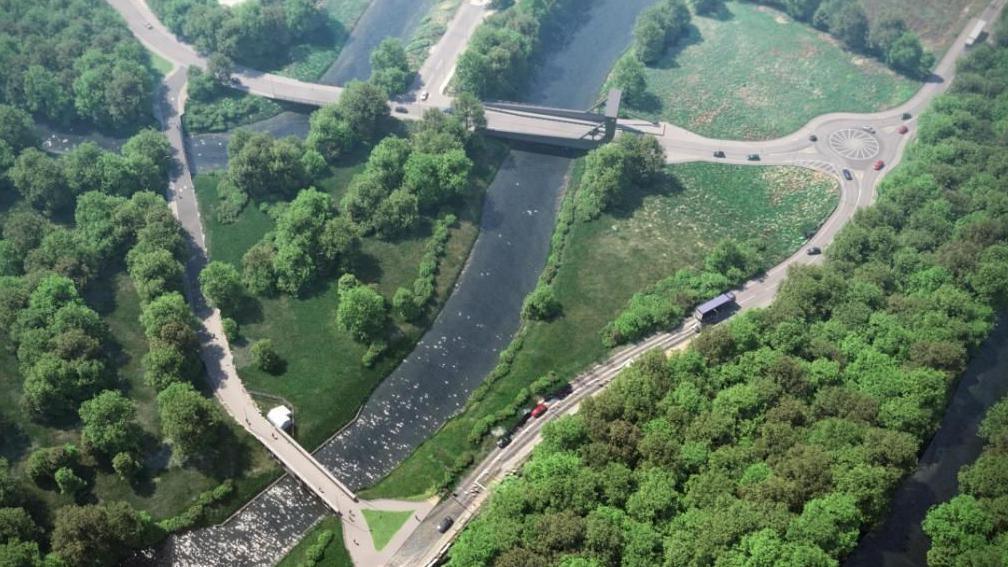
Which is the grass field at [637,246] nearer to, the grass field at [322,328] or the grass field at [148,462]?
the grass field at [322,328]

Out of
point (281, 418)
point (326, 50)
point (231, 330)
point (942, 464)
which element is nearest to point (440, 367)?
point (281, 418)

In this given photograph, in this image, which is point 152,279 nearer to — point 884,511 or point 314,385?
point 314,385

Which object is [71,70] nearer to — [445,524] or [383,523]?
[383,523]

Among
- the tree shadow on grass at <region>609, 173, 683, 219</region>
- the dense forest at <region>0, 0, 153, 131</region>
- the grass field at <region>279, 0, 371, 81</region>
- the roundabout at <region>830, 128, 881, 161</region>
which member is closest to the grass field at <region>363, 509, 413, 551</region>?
the tree shadow on grass at <region>609, 173, 683, 219</region>

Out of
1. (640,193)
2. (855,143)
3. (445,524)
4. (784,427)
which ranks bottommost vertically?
(445,524)

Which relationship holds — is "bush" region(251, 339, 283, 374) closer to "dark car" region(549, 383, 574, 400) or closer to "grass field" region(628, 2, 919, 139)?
"dark car" region(549, 383, 574, 400)

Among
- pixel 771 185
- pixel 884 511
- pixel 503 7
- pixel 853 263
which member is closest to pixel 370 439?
pixel 884 511
